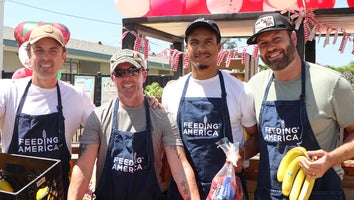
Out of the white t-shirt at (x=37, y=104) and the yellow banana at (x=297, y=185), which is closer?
the yellow banana at (x=297, y=185)

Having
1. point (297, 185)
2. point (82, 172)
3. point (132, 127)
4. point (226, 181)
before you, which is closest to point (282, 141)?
point (297, 185)

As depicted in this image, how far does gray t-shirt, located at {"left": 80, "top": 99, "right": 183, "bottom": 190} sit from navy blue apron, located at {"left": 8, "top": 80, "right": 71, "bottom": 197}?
0.23 meters

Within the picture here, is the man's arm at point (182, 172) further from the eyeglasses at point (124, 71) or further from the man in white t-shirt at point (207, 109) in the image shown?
the eyeglasses at point (124, 71)

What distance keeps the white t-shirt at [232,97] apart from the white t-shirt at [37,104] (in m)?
0.62

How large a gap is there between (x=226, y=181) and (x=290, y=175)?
342 mm

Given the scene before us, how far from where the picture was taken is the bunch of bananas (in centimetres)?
198

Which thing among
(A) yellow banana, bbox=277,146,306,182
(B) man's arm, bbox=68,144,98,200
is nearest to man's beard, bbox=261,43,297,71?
(A) yellow banana, bbox=277,146,306,182

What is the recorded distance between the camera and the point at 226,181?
6.75 ft

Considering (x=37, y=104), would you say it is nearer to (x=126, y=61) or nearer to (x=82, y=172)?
(x=82, y=172)

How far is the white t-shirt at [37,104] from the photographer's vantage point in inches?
92.1

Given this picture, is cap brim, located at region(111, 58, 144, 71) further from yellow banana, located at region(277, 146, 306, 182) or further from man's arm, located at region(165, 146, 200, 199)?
yellow banana, located at region(277, 146, 306, 182)

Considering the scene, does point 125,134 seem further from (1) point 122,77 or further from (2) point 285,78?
(2) point 285,78

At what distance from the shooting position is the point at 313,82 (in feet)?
6.93

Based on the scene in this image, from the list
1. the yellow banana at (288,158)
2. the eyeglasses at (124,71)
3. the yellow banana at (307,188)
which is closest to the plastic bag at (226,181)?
the yellow banana at (288,158)
